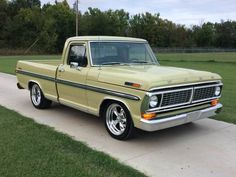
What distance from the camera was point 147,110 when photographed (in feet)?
15.7

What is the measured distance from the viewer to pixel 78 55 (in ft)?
21.1

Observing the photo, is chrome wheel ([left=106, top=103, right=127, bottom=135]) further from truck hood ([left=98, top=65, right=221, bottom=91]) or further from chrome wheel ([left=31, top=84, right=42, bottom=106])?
chrome wheel ([left=31, top=84, right=42, bottom=106])

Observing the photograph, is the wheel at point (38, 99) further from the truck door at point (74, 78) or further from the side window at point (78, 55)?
the side window at point (78, 55)

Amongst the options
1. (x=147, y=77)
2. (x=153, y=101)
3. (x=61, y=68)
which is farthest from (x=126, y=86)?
(x=61, y=68)

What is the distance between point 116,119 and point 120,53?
1583 mm

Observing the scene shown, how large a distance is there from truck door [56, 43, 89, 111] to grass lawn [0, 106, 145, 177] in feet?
2.75

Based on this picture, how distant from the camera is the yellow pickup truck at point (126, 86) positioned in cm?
488

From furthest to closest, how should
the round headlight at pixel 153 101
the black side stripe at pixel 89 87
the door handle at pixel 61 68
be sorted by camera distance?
the door handle at pixel 61 68 → the black side stripe at pixel 89 87 → the round headlight at pixel 153 101

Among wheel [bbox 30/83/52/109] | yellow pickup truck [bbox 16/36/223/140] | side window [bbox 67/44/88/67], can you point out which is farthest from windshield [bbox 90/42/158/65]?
wheel [bbox 30/83/52/109]

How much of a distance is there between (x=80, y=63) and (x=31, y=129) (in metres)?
1.68

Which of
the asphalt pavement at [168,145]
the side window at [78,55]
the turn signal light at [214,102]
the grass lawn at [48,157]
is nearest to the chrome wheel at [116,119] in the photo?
the asphalt pavement at [168,145]

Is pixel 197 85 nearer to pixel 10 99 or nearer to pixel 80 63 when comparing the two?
pixel 80 63

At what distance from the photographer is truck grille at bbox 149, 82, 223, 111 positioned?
16.2ft

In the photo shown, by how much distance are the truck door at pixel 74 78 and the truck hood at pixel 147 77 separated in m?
0.56
